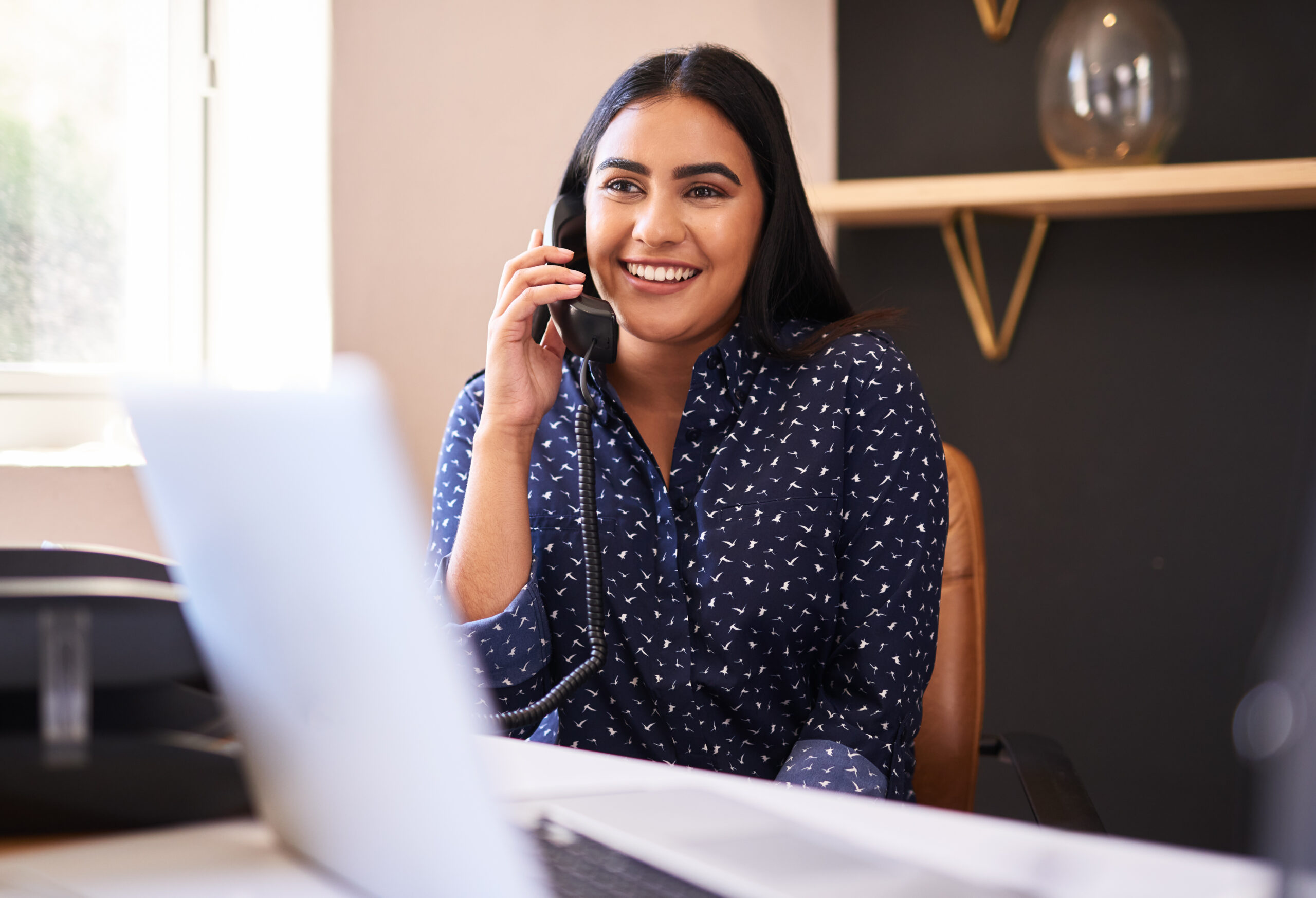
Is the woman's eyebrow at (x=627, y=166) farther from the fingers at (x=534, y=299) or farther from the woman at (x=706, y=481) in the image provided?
the fingers at (x=534, y=299)

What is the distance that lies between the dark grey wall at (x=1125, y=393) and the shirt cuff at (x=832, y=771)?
3.39 ft

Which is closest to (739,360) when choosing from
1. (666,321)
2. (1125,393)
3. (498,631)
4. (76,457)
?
(666,321)

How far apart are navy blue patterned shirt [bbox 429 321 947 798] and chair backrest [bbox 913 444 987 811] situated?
0.10m

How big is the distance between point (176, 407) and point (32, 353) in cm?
140

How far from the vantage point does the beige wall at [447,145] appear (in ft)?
5.74

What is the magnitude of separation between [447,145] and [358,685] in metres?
1.57

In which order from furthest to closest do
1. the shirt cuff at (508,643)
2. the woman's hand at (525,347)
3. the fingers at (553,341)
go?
1. the fingers at (553,341)
2. the woman's hand at (525,347)
3. the shirt cuff at (508,643)

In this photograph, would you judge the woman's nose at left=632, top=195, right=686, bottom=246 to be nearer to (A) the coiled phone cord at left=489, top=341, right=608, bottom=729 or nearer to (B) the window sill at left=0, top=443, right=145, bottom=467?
(A) the coiled phone cord at left=489, top=341, right=608, bottom=729

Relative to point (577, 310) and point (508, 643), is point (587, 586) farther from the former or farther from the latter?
point (577, 310)

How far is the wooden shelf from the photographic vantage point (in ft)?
A: 5.58

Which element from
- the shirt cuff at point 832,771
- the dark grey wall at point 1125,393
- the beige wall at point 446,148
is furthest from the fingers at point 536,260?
the dark grey wall at point 1125,393

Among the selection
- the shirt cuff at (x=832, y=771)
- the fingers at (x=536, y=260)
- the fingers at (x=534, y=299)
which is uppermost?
Result: the fingers at (x=536, y=260)

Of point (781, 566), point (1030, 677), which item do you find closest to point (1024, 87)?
point (1030, 677)

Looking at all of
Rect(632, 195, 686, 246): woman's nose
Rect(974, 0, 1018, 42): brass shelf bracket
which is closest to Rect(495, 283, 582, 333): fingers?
Rect(632, 195, 686, 246): woman's nose
